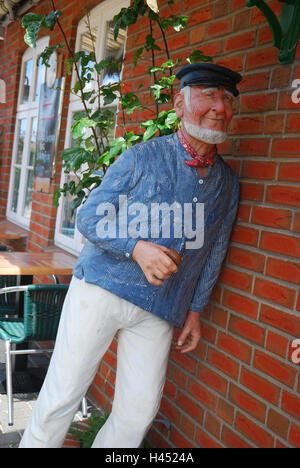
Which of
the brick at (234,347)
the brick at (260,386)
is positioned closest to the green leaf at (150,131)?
the brick at (234,347)

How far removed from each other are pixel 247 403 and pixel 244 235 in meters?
0.74

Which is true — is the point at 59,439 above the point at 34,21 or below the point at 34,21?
below

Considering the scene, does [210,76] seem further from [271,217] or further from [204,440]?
[204,440]

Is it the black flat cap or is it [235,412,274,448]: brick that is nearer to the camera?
the black flat cap

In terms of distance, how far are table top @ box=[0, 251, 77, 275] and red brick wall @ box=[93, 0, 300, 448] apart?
1426 millimetres

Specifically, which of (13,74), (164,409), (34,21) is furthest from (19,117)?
(164,409)

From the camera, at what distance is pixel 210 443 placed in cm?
231

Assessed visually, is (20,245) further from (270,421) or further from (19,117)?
(270,421)

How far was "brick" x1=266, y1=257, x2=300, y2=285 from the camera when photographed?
1881mm

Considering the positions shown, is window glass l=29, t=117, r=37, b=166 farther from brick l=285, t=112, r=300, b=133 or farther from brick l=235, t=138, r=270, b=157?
brick l=285, t=112, r=300, b=133

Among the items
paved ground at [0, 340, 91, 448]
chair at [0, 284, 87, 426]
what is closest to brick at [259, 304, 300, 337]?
chair at [0, 284, 87, 426]

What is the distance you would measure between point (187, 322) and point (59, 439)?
2.55 feet

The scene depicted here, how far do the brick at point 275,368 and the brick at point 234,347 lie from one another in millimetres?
55

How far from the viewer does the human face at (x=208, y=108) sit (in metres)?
1.90
